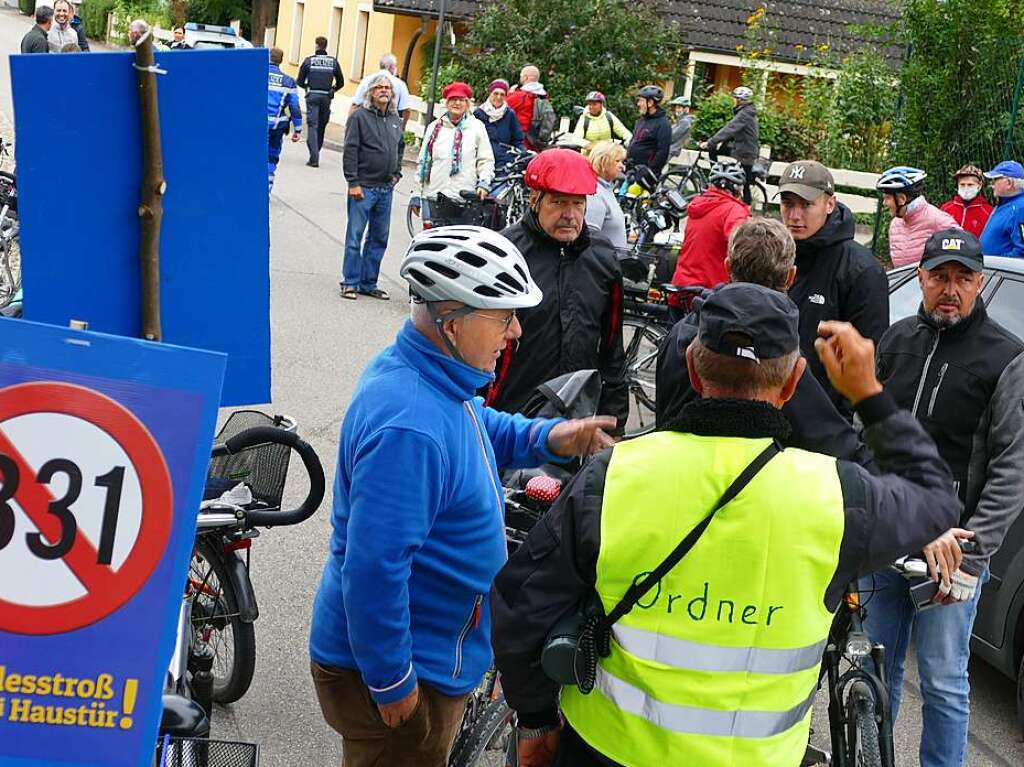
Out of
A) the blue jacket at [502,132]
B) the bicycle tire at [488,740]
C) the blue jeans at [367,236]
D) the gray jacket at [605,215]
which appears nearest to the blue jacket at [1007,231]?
the gray jacket at [605,215]

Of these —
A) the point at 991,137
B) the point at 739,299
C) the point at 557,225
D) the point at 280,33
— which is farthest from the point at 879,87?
the point at 280,33

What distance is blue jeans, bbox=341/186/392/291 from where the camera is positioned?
522 inches

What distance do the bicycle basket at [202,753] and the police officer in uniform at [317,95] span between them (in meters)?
21.6

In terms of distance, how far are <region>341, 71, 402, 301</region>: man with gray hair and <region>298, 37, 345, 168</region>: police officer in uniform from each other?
10684 millimetres

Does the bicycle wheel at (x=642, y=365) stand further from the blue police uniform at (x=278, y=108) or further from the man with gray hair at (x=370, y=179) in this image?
the blue police uniform at (x=278, y=108)

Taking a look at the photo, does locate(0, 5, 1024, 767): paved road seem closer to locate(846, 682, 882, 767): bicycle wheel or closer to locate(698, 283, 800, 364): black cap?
locate(846, 682, 882, 767): bicycle wheel

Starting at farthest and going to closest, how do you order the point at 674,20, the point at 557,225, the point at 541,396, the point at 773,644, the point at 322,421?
the point at 674,20, the point at 322,421, the point at 557,225, the point at 541,396, the point at 773,644

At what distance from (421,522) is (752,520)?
0.89m

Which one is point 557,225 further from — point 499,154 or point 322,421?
point 499,154

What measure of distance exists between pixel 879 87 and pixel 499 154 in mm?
6870

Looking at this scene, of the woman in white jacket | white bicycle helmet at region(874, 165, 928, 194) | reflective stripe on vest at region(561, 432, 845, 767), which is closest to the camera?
reflective stripe on vest at region(561, 432, 845, 767)

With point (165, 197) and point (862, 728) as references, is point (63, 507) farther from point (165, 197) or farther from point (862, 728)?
point (862, 728)

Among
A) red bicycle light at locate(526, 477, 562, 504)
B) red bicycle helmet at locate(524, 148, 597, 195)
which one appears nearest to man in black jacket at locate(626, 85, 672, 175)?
red bicycle helmet at locate(524, 148, 597, 195)

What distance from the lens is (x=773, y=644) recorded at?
2.65m
